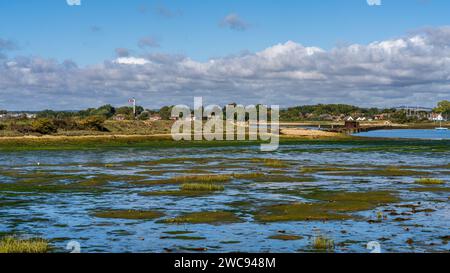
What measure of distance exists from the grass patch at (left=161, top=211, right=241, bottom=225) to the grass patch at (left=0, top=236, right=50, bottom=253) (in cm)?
743

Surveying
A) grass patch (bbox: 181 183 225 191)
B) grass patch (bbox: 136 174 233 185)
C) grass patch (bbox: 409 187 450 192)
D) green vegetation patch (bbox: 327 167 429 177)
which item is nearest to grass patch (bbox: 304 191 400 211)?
grass patch (bbox: 409 187 450 192)

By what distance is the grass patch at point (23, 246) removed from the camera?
21469 mm

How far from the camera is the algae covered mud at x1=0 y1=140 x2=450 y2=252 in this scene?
2397 cm

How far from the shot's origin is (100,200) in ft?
123

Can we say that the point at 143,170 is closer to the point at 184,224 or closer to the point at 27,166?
the point at 27,166

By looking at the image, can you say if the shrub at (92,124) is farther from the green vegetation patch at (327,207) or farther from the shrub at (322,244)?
the shrub at (322,244)

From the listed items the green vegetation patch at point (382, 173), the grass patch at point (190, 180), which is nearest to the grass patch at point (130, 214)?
the grass patch at point (190, 180)

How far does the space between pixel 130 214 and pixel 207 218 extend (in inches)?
170

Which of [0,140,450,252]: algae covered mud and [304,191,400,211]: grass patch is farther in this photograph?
[304,191,400,211]: grass patch

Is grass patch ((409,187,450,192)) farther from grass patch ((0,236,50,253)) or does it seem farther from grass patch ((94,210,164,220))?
grass patch ((0,236,50,253))

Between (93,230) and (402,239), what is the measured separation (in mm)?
13287

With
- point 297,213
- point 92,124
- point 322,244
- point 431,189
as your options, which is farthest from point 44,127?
point 322,244

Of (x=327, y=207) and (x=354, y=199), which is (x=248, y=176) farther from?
(x=327, y=207)
